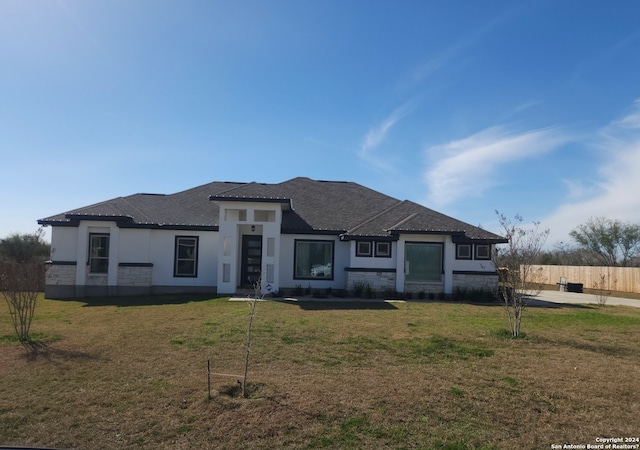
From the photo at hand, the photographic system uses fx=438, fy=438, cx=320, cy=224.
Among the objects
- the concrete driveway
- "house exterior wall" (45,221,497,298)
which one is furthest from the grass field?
the concrete driveway

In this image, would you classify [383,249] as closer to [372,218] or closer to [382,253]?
[382,253]

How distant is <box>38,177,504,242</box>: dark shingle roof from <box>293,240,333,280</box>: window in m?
0.71

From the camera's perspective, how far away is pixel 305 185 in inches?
1003

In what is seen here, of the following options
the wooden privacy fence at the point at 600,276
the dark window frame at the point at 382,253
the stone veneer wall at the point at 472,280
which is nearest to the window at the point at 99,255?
the dark window frame at the point at 382,253

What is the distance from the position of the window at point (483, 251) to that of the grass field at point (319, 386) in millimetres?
8278

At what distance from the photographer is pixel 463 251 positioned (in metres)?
19.4

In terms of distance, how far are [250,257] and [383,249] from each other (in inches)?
242

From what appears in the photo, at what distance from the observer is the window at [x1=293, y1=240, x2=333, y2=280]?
783 inches

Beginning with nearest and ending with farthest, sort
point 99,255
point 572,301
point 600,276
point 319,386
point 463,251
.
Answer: point 319,386 → point 99,255 → point 463,251 → point 572,301 → point 600,276

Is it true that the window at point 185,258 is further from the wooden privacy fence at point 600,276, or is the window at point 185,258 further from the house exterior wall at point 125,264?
the wooden privacy fence at point 600,276

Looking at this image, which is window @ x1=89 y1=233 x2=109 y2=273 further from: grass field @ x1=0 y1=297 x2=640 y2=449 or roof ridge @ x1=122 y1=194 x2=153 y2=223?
grass field @ x1=0 y1=297 x2=640 y2=449

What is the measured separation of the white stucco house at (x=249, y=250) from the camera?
60.5 feet

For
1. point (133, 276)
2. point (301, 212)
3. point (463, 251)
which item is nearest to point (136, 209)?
point (133, 276)

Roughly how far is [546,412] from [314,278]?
578 inches
